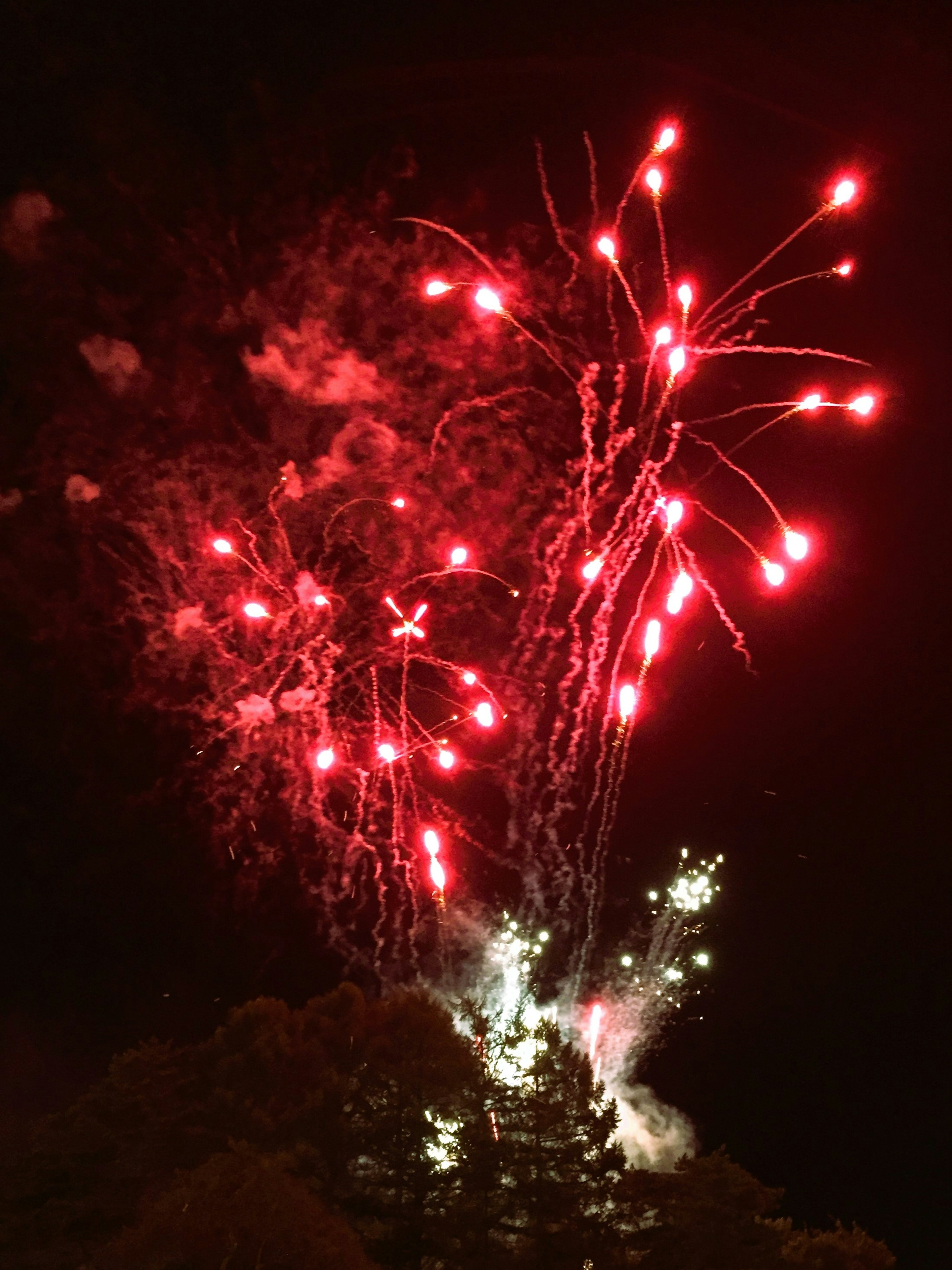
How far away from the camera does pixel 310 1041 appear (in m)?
20.3

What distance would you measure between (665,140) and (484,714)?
8.45 meters

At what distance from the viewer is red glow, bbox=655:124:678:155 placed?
1404 cm

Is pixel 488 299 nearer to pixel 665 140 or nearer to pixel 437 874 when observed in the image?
pixel 665 140

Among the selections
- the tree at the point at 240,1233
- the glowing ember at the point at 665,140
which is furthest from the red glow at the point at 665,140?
the tree at the point at 240,1233

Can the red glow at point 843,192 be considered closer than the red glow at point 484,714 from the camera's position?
Yes

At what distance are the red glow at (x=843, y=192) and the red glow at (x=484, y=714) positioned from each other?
8.64 meters

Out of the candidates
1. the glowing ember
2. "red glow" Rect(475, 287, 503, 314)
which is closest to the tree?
"red glow" Rect(475, 287, 503, 314)

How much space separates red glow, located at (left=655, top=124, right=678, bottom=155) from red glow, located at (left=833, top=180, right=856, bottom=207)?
241cm

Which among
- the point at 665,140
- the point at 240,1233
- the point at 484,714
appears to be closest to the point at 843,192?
the point at 665,140

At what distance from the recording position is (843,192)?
14.6 metres

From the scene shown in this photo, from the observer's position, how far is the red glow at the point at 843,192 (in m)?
14.6

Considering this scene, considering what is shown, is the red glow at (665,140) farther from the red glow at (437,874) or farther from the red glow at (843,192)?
the red glow at (437,874)

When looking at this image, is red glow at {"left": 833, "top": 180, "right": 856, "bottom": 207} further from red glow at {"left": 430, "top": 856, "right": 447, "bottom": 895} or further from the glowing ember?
red glow at {"left": 430, "top": 856, "right": 447, "bottom": 895}

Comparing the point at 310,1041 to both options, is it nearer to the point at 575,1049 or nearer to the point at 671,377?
the point at 575,1049
